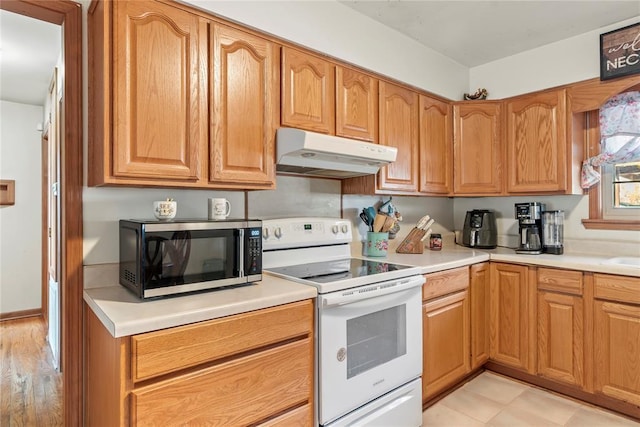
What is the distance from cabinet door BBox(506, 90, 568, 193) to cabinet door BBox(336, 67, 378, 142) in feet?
3.89

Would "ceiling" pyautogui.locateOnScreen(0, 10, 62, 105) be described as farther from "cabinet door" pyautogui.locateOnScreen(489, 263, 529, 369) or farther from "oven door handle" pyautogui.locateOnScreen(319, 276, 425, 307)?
"cabinet door" pyautogui.locateOnScreen(489, 263, 529, 369)

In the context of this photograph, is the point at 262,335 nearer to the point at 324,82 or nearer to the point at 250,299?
the point at 250,299

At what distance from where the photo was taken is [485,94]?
2977 mm

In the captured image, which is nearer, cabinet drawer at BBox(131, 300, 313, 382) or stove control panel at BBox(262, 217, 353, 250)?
cabinet drawer at BBox(131, 300, 313, 382)

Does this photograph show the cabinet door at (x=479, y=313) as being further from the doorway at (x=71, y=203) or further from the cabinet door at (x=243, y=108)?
the doorway at (x=71, y=203)

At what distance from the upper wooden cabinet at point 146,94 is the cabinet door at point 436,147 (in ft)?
5.43

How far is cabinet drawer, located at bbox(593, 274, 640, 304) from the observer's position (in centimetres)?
198

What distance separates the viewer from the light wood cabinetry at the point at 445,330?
2.10 metres

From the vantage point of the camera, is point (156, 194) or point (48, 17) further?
point (156, 194)

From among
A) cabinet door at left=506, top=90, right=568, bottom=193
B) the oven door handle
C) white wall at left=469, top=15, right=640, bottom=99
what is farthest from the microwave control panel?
white wall at left=469, top=15, right=640, bottom=99

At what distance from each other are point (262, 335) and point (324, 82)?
139cm

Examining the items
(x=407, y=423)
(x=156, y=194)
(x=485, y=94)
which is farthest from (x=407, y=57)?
(x=407, y=423)

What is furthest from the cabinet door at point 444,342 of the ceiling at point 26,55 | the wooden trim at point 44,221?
the wooden trim at point 44,221

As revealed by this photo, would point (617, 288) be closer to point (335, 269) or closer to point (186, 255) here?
point (335, 269)
